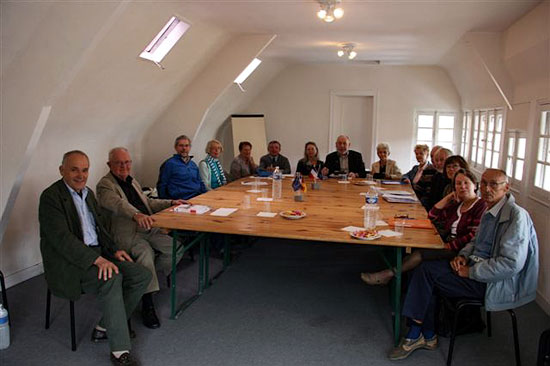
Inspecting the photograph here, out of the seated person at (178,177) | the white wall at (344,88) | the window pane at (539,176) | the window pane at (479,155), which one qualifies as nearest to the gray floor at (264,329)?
→ the seated person at (178,177)

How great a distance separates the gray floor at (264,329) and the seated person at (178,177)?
2.66ft

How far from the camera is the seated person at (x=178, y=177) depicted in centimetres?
450

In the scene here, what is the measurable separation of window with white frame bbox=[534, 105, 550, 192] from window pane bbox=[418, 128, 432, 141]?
448 cm

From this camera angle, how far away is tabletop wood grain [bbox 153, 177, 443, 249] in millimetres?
2752

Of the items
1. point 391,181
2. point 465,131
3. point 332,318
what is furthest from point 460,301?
point 465,131

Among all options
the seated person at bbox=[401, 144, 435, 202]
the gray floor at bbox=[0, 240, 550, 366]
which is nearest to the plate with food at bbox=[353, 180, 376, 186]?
the seated person at bbox=[401, 144, 435, 202]

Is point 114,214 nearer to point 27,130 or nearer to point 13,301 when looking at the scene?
point 27,130

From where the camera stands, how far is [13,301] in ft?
11.1

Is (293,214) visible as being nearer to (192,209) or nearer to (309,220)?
(309,220)

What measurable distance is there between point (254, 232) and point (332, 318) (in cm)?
94

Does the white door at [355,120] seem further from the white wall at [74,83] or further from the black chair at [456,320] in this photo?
the black chair at [456,320]

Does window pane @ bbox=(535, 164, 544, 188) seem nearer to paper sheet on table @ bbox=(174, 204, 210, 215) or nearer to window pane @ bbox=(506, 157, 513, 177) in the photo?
window pane @ bbox=(506, 157, 513, 177)

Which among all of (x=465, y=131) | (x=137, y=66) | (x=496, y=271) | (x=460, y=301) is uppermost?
(x=137, y=66)

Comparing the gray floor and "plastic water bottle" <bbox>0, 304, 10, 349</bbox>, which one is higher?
"plastic water bottle" <bbox>0, 304, 10, 349</bbox>
